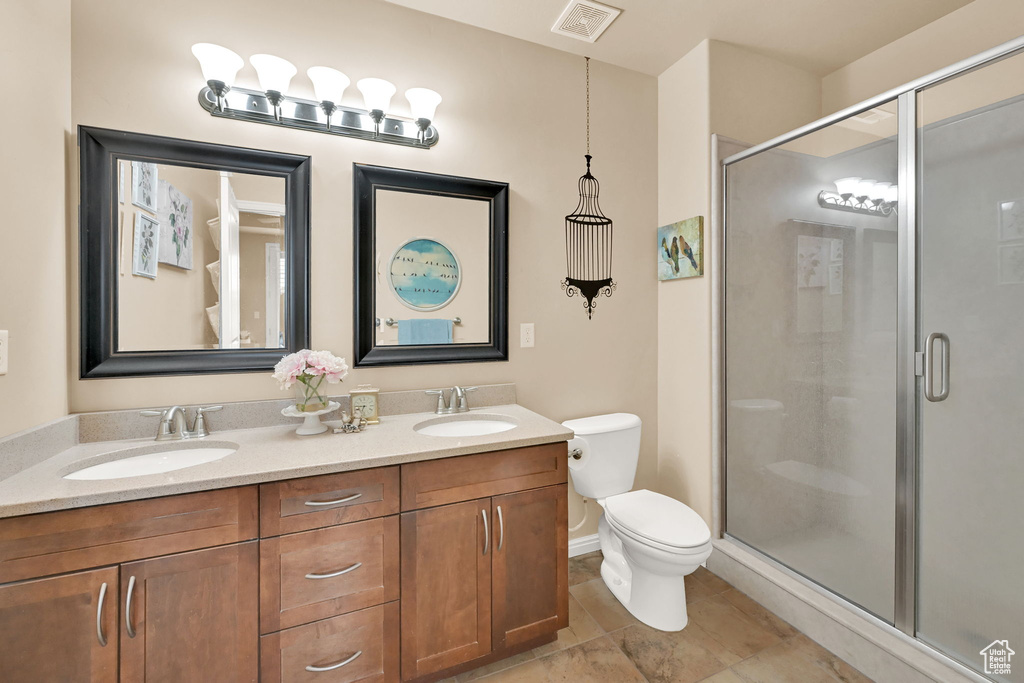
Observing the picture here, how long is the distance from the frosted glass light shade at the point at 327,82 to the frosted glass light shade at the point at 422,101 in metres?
0.25

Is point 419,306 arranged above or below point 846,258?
below

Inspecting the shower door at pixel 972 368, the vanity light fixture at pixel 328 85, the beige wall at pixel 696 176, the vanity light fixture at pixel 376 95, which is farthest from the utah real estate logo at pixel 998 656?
the vanity light fixture at pixel 328 85

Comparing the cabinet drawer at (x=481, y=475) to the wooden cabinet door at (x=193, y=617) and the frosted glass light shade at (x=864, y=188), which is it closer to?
the wooden cabinet door at (x=193, y=617)

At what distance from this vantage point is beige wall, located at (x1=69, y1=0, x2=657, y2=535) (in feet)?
5.01

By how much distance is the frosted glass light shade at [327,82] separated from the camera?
1.65 m

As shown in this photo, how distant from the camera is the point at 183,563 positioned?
1.14m

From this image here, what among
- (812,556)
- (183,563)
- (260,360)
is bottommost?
(812,556)

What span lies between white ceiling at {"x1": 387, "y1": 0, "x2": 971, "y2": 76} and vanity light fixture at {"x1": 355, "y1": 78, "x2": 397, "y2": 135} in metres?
0.43

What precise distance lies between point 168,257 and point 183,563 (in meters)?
1.04

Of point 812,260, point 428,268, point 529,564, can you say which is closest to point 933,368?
point 812,260

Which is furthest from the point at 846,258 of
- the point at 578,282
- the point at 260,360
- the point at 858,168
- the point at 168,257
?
the point at 168,257

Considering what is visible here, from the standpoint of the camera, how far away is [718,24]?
203 cm

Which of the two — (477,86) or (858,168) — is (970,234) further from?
(477,86)

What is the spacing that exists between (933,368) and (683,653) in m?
1.32
